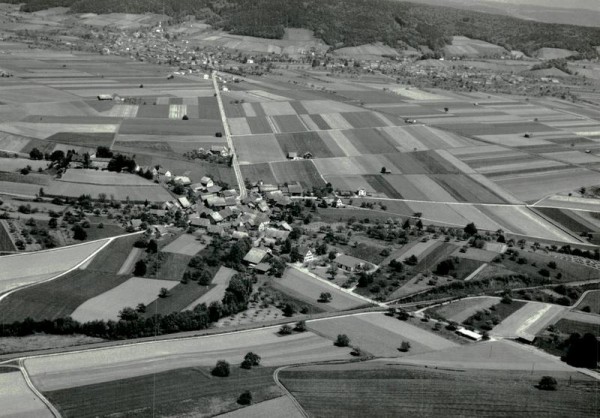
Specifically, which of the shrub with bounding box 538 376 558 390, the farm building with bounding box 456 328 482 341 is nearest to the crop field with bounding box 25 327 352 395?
the farm building with bounding box 456 328 482 341

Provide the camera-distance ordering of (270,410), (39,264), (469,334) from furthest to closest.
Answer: (39,264), (469,334), (270,410)

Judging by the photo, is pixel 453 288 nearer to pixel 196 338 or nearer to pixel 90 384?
pixel 196 338

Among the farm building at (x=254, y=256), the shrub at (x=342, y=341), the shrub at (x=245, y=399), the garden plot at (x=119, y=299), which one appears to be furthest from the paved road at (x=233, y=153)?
the shrub at (x=245, y=399)

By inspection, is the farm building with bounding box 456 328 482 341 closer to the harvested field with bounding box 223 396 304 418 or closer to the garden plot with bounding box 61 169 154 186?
the harvested field with bounding box 223 396 304 418

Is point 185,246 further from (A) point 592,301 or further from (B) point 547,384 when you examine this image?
(A) point 592,301

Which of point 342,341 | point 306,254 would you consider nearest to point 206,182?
point 306,254

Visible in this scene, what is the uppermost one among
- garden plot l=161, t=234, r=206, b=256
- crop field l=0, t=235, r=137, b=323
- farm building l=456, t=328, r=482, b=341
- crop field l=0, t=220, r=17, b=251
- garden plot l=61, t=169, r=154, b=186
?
garden plot l=61, t=169, r=154, b=186
